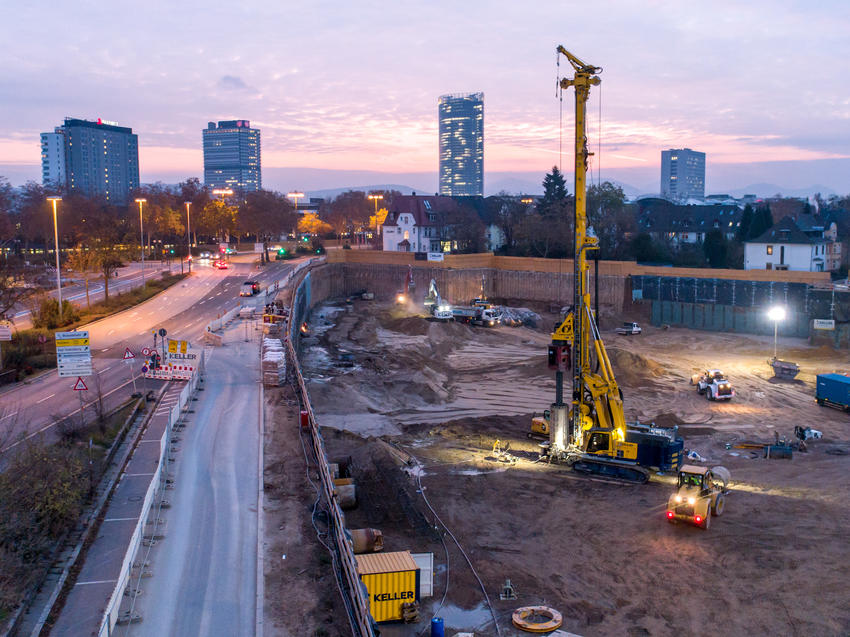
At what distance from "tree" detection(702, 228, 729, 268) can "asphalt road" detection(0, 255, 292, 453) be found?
50996mm

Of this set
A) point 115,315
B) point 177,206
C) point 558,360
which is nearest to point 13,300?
point 115,315

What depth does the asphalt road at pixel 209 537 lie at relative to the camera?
595 inches

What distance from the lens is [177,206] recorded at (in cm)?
11331

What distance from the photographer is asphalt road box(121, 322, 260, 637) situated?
15.1 meters

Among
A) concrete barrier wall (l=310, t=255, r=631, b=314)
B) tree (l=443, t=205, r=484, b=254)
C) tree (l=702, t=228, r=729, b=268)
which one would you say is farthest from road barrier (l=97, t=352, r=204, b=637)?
tree (l=443, t=205, r=484, b=254)

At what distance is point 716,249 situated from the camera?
3533 inches

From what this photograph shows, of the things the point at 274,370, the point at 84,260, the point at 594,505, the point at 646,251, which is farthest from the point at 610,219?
the point at 594,505

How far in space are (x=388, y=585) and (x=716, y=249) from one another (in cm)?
8278

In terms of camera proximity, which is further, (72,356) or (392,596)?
(72,356)

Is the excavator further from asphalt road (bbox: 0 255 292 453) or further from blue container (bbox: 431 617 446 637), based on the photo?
asphalt road (bbox: 0 255 292 453)

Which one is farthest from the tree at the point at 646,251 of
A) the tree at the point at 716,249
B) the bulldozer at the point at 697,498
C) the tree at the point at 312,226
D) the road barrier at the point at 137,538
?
the road barrier at the point at 137,538

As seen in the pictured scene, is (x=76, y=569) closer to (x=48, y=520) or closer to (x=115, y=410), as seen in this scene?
(x=48, y=520)

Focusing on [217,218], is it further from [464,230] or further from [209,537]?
[209,537]

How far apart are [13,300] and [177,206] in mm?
75509
